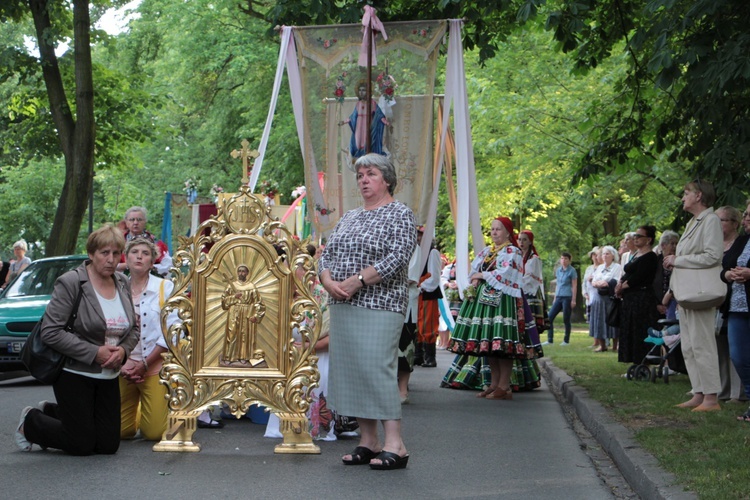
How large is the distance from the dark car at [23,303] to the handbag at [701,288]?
8042 millimetres

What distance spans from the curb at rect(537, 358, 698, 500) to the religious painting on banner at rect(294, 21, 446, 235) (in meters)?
2.73

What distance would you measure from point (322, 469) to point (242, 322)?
1.45m

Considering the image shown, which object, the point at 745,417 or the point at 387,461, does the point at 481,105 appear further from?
the point at 387,461

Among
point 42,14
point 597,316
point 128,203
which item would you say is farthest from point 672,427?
point 128,203

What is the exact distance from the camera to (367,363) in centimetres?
771

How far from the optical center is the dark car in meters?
14.6

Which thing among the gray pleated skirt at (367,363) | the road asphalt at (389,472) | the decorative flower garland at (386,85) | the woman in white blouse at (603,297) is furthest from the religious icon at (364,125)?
the woman in white blouse at (603,297)

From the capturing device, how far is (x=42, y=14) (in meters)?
21.7

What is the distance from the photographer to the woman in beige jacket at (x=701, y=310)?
10641mm

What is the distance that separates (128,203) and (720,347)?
36984 millimetres

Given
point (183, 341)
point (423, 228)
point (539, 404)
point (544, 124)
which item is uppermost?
point (544, 124)

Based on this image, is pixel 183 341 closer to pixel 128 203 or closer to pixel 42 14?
pixel 42 14

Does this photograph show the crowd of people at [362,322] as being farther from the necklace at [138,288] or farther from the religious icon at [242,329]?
the religious icon at [242,329]

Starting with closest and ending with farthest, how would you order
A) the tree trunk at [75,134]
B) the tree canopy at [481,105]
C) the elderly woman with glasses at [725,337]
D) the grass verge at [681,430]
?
the grass verge at [681,430], the tree canopy at [481,105], the elderly woman with glasses at [725,337], the tree trunk at [75,134]
